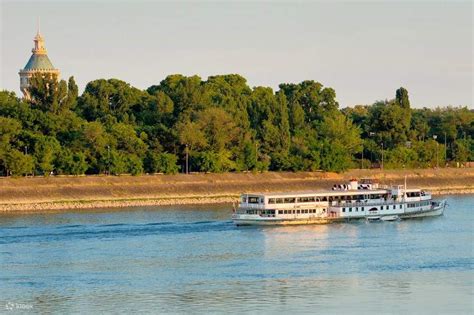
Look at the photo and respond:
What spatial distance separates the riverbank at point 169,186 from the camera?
95.9m

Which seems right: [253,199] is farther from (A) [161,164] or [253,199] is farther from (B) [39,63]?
(B) [39,63]

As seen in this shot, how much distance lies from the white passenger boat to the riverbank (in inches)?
724

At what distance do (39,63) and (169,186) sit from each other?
173 feet

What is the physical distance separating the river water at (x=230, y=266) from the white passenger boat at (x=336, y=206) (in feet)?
5.05

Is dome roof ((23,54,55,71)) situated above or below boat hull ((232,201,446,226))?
above

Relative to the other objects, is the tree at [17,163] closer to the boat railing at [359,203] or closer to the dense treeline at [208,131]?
the dense treeline at [208,131]

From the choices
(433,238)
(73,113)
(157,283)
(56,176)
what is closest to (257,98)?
(73,113)

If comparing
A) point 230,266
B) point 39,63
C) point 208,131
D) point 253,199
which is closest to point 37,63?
point 39,63

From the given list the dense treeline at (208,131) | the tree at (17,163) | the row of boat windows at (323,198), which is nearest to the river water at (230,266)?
the row of boat windows at (323,198)

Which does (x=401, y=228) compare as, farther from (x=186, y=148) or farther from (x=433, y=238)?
(x=186, y=148)

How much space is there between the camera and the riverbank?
315 ft

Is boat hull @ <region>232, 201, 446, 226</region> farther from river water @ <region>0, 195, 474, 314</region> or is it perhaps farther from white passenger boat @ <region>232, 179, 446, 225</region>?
river water @ <region>0, 195, 474, 314</region>

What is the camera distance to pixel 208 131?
117625 mm

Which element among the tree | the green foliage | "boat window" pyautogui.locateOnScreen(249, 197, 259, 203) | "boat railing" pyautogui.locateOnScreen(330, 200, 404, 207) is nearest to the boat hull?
"boat railing" pyautogui.locateOnScreen(330, 200, 404, 207)
